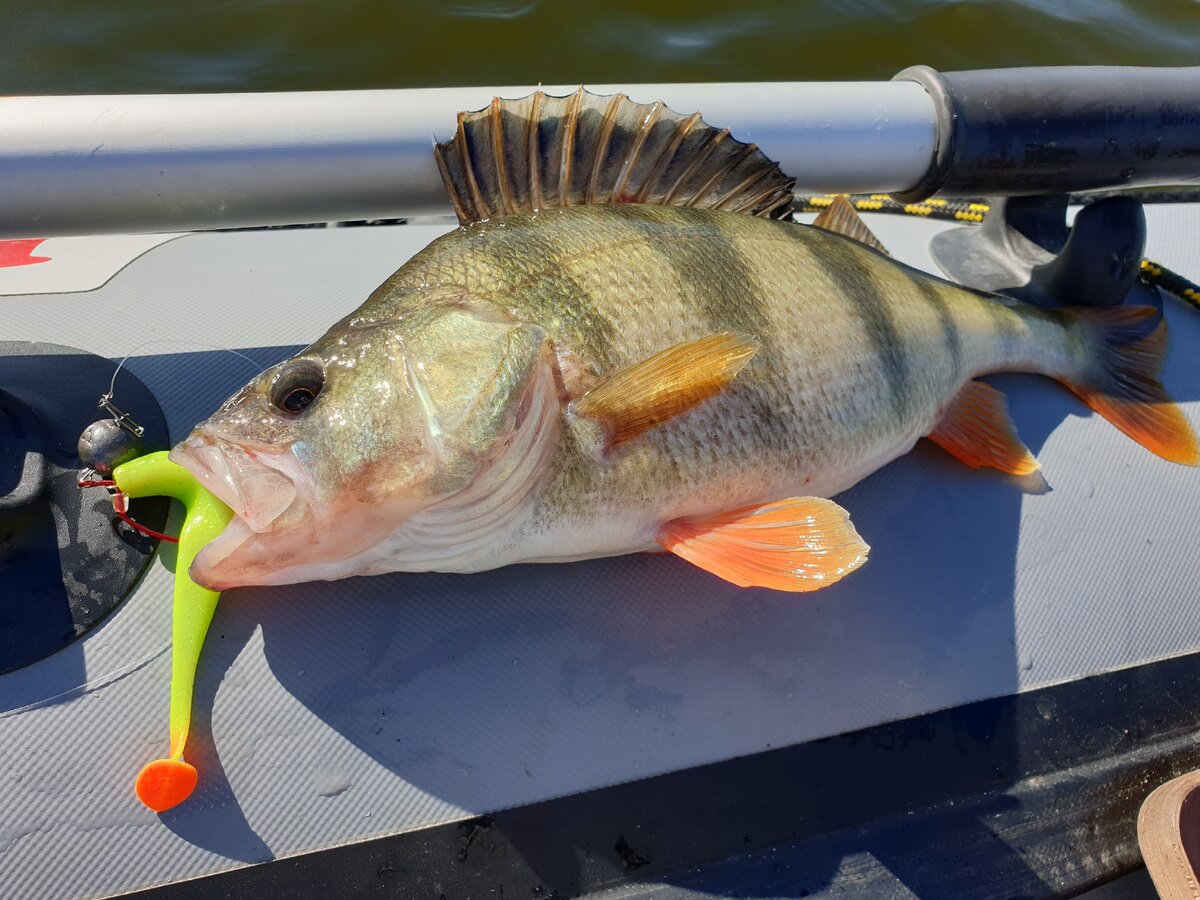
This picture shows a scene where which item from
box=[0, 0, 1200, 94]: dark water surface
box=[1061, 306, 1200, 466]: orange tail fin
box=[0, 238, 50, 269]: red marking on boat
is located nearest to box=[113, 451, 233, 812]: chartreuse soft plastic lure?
box=[0, 238, 50, 269]: red marking on boat

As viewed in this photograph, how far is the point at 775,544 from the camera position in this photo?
1.41 metres

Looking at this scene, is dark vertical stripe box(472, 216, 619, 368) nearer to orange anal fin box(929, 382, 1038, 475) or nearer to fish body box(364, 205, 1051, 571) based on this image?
fish body box(364, 205, 1051, 571)

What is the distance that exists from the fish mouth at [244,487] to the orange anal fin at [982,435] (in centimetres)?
154

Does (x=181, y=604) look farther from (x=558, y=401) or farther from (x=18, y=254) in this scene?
(x=18, y=254)

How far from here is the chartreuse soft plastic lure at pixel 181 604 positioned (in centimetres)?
123

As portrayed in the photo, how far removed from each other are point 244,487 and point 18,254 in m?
1.56

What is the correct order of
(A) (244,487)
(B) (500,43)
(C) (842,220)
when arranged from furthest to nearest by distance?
(B) (500,43) → (C) (842,220) → (A) (244,487)

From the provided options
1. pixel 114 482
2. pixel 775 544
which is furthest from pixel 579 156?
pixel 114 482

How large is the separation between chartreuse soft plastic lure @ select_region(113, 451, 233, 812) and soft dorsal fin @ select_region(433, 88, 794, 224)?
800mm

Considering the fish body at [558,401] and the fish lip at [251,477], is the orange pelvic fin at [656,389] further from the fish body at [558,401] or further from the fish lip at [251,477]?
the fish lip at [251,477]

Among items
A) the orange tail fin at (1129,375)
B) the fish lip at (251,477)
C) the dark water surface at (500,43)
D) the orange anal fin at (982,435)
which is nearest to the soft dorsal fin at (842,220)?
the orange anal fin at (982,435)

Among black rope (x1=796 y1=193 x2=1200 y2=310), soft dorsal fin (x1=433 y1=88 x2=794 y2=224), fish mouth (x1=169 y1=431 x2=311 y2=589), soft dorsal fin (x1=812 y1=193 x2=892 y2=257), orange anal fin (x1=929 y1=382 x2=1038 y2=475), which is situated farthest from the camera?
black rope (x1=796 y1=193 x2=1200 y2=310)

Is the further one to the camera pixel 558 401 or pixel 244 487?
pixel 558 401

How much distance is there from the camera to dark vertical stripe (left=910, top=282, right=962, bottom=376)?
1900 millimetres
